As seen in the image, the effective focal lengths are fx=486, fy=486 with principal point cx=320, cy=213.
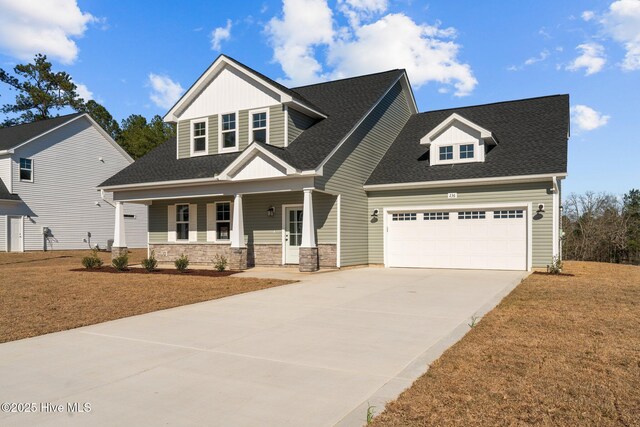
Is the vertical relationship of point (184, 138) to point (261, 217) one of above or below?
above

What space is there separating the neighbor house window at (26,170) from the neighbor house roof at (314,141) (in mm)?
10268

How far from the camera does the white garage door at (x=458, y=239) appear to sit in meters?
16.3

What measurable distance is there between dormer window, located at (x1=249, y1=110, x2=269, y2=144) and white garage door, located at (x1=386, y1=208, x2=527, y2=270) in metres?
5.65

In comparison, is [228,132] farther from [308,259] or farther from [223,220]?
[308,259]

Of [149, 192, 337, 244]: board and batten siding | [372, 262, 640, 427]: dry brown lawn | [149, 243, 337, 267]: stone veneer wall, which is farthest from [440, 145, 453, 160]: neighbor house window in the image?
[372, 262, 640, 427]: dry brown lawn

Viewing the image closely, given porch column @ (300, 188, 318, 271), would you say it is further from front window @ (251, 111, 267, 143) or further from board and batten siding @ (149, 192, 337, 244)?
front window @ (251, 111, 267, 143)

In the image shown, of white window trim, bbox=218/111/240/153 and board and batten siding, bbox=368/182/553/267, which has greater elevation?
white window trim, bbox=218/111/240/153

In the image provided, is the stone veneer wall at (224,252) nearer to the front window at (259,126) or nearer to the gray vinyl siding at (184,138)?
the gray vinyl siding at (184,138)

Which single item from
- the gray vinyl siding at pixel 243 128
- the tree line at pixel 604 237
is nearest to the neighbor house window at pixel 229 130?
the gray vinyl siding at pixel 243 128

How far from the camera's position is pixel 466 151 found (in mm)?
17875

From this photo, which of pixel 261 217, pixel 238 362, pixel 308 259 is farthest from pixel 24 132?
pixel 238 362

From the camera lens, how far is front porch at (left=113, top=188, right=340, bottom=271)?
1691 cm

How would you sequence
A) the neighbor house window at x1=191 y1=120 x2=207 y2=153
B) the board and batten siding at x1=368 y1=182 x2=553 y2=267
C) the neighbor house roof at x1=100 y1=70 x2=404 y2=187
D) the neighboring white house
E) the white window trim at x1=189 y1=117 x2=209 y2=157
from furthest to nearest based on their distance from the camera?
1. the neighboring white house
2. the neighbor house window at x1=191 y1=120 x2=207 y2=153
3. the white window trim at x1=189 y1=117 x2=209 y2=157
4. the neighbor house roof at x1=100 y1=70 x2=404 y2=187
5. the board and batten siding at x1=368 y1=182 x2=553 y2=267

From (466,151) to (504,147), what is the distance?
1.37m
